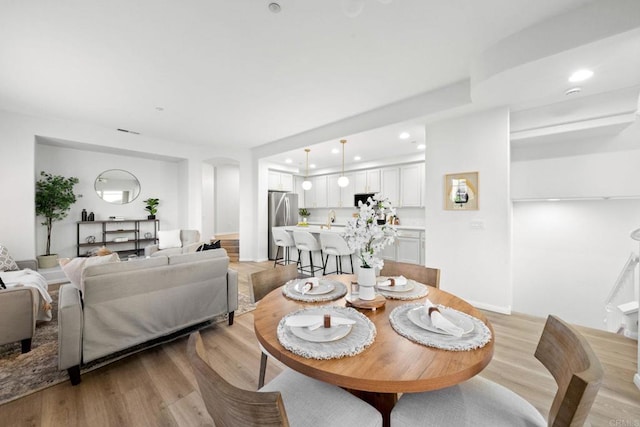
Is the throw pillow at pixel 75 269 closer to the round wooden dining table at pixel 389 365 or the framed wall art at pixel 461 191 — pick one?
the round wooden dining table at pixel 389 365

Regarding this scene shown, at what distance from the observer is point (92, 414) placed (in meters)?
1.54

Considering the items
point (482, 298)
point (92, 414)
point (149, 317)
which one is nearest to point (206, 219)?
point (149, 317)

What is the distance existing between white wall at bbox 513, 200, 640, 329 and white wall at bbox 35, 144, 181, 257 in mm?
7139

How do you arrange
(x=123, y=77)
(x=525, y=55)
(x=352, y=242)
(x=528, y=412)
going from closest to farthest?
(x=528, y=412) → (x=352, y=242) → (x=525, y=55) → (x=123, y=77)

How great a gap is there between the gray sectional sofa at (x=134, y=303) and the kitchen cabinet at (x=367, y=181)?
4507mm

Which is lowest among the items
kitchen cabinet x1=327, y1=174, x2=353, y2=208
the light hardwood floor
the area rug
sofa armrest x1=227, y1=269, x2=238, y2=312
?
the light hardwood floor

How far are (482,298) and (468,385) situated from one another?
2.46 metres

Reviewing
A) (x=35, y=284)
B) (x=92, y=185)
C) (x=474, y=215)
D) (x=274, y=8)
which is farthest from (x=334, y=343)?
(x=92, y=185)

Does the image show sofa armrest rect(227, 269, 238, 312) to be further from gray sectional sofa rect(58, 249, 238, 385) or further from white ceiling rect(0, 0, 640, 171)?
white ceiling rect(0, 0, 640, 171)

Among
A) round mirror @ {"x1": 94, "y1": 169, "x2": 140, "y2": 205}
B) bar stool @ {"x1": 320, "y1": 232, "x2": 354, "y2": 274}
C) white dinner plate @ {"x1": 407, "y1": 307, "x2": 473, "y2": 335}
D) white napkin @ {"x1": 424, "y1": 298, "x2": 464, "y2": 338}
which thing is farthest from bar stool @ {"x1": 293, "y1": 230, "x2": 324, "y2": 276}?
round mirror @ {"x1": 94, "y1": 169, "x2": 140, "y2": 205}

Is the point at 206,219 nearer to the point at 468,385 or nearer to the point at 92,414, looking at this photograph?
the point at 92,414

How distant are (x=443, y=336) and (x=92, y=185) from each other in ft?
21.7

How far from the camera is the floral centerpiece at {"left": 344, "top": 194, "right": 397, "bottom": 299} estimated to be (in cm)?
133

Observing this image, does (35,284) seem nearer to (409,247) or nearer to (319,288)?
Result: (319,288)
